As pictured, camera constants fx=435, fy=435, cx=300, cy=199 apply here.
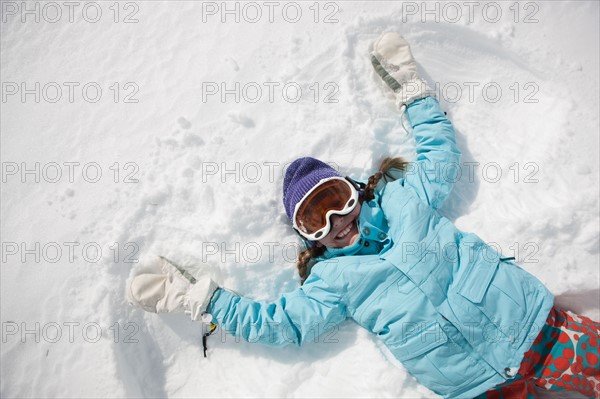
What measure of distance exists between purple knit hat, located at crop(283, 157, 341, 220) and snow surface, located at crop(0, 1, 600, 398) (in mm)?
222

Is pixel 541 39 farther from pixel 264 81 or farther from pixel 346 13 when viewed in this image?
pixel 264 81

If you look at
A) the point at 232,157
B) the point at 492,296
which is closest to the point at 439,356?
the point at 492,296

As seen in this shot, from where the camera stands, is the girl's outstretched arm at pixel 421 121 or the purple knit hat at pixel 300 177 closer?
the purple knit hat at pixel 300 177

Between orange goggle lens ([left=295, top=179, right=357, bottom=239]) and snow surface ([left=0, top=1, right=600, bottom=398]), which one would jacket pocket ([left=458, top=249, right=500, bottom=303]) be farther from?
orange goggle lens ([left=295, top=179, right=357, bottom=239])

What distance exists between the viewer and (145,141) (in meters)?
3.10

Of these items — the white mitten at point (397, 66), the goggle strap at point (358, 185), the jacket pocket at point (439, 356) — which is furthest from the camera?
the white mitten at point (397, 66)

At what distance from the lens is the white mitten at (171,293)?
8.97 ft

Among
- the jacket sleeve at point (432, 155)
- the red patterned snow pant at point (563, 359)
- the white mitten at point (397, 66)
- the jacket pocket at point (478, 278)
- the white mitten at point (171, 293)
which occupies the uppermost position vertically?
the white mitten at point (397, 66)

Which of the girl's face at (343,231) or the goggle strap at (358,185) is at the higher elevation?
the goggle strap at (358,185)

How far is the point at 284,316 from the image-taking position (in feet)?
8.88

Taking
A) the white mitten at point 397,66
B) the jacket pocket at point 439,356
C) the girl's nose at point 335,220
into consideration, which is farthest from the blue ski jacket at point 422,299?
the white mitten at point 397,66

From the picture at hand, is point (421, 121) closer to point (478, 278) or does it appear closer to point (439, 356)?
point (478, 278)

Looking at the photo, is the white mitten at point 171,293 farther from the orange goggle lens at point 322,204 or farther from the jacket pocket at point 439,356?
the jacket pocket at point 439,356

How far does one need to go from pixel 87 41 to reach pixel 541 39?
11.4ft
